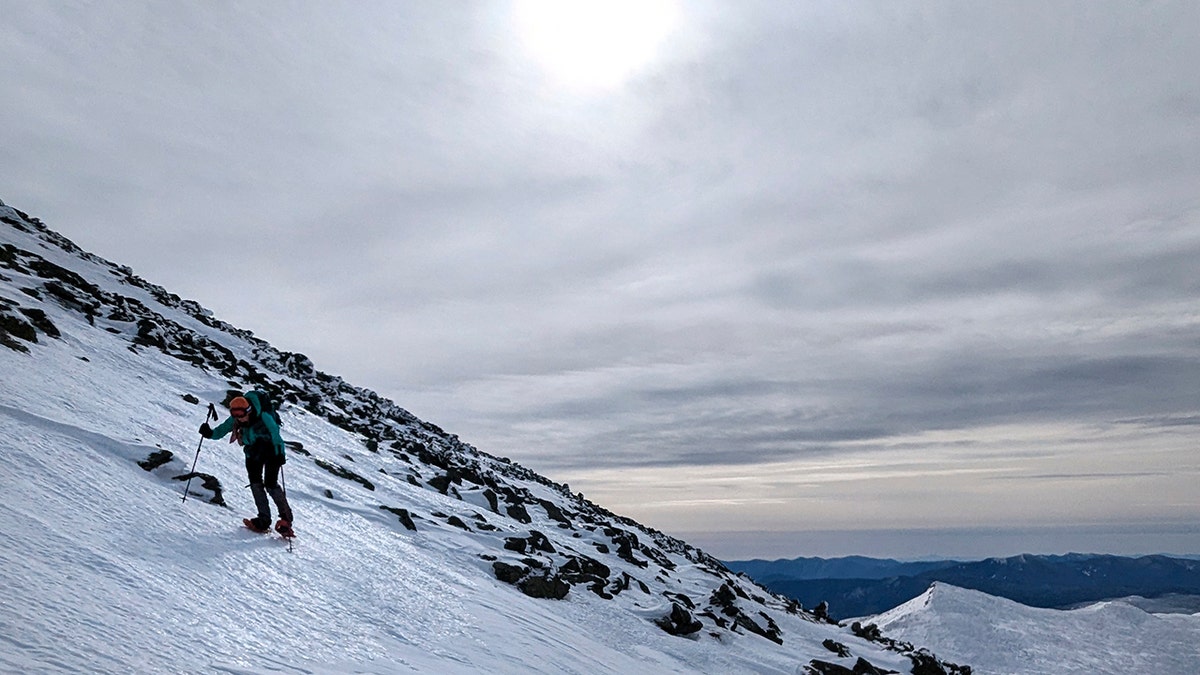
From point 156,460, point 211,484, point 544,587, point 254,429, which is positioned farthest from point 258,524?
point 544,587

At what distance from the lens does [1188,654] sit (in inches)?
3720

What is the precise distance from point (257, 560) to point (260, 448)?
6.64 ft

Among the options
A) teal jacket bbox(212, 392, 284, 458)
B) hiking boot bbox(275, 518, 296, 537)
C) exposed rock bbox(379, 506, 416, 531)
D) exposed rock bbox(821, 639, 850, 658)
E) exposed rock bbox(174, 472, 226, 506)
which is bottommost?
exposed rock bbox(821, 639, 850, 658)

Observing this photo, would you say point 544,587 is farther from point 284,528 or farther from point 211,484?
point 211,484

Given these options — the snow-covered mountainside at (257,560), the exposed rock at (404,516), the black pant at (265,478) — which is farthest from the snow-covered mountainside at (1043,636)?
the black pant at (265,478)

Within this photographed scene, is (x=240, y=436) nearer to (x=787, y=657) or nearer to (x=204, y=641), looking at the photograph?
(x=204, y=641)

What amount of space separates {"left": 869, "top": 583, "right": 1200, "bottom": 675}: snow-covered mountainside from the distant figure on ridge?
92.2m

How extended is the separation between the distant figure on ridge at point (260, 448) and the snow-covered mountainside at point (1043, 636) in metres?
92.2

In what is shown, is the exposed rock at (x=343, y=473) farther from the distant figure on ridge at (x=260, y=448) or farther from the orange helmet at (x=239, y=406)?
the orange helmet at (x=239, y=406)

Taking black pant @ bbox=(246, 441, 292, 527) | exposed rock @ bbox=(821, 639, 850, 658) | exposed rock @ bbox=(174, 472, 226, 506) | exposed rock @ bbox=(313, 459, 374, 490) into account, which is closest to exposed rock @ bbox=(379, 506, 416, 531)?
exposed rock @ bbox=(313, 459, 374, 490)

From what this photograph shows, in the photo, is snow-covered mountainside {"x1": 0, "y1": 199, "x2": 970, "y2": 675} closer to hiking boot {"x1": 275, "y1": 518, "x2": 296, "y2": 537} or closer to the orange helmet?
hiking boot {"x1": 275, "y1": 518, "x2": 296, "y2": 537}

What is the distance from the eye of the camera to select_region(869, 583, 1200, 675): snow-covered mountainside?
83.2 m

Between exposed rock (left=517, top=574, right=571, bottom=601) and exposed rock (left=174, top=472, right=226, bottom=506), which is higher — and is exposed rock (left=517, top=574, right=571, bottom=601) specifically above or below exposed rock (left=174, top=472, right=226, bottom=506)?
below

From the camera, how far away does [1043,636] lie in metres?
89.1
